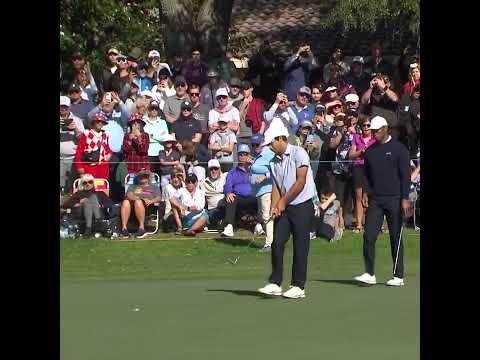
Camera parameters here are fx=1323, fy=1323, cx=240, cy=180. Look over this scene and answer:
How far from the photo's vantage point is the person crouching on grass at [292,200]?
51.3ft

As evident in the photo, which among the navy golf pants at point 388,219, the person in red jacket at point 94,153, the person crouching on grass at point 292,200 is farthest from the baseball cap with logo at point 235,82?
the person crouching on grass at point 292,200

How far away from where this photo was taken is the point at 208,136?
72.7 ft

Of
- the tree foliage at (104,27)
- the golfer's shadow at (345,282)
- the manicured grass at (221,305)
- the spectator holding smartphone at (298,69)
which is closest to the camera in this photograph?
the manicured grass at (221,305)

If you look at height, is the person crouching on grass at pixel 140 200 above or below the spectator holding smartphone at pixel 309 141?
below

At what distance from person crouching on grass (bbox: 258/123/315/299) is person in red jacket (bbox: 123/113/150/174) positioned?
5.82 metres

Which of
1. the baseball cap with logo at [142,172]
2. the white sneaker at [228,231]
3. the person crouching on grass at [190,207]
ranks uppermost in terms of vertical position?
the baseball cap with logo at [142,172]

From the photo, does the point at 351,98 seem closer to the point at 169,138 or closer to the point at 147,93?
the point at 169,138

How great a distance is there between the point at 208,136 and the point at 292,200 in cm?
666

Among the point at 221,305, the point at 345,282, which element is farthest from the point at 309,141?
the point at 221,305

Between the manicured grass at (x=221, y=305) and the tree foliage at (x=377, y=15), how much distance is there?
53.0 feet

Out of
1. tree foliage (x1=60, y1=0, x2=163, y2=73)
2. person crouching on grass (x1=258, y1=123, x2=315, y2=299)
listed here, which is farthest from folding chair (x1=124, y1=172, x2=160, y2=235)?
person crouching on grass (x1=258, y1=123, x2=315, y2=299)

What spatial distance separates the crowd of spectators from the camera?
21.3m

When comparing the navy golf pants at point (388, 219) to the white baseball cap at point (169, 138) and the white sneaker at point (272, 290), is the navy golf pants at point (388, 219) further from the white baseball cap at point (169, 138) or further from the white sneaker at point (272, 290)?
the white baseball cap at point (169, 138)

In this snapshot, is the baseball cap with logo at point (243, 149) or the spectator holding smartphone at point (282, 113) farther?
the spectator holding smartphone at point (282, 113)
